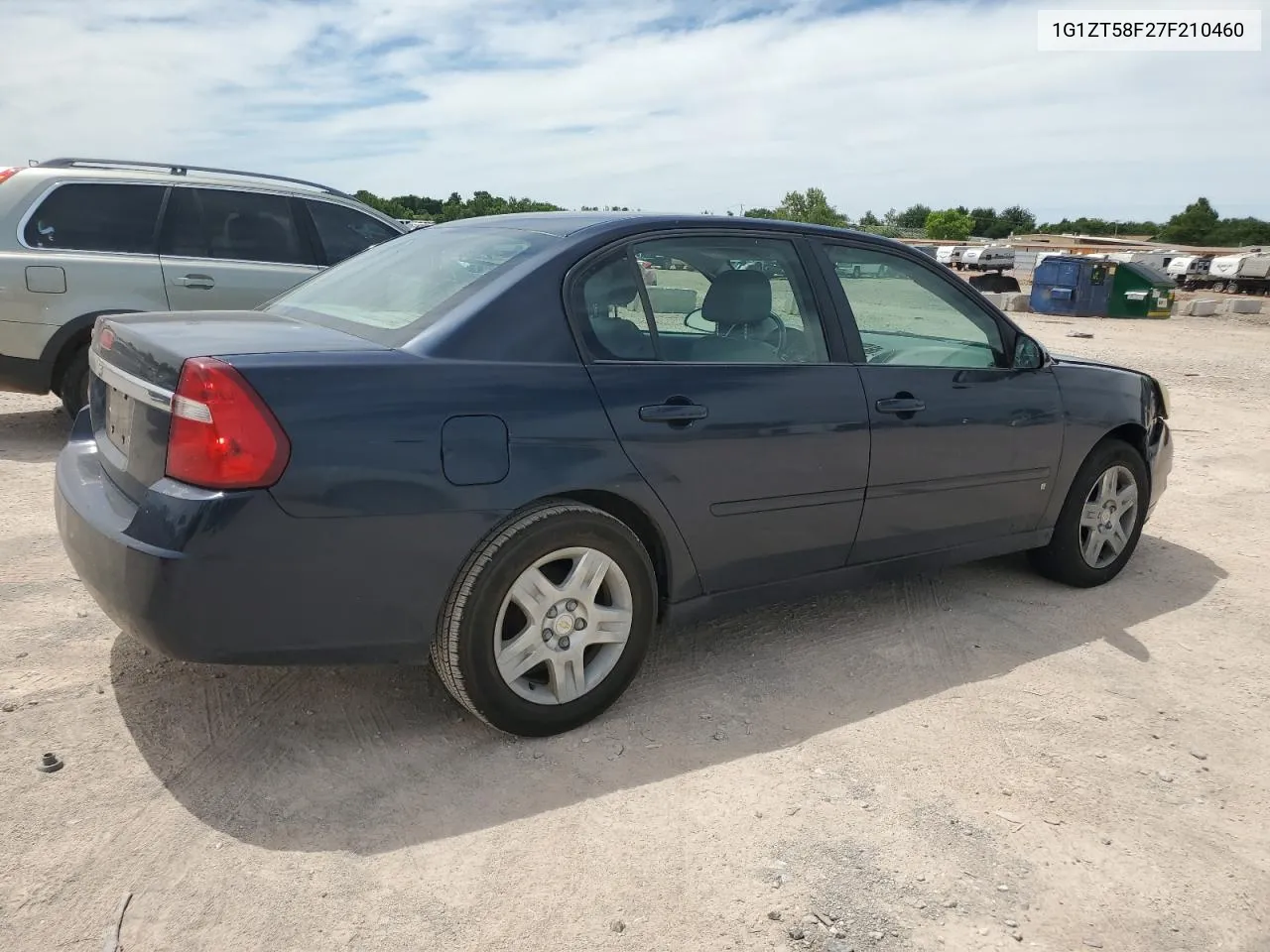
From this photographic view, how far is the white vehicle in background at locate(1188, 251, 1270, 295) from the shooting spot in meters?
34.8

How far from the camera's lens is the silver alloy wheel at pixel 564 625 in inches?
117

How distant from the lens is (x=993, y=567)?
502 centimetres

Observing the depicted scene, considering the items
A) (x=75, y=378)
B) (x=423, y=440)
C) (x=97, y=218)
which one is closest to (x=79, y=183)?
(x=97, y=218)

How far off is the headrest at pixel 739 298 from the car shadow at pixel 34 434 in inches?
→ 178

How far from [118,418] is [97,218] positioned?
4.18 metres

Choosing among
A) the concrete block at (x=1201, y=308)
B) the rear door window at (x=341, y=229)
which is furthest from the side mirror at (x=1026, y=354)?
the concrete block at (x=1201, y=308)

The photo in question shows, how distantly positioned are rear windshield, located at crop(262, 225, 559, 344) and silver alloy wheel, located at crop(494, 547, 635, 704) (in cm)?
82

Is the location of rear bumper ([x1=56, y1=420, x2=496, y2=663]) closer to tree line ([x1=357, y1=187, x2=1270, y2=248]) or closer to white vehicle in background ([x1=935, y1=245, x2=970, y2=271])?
tree line ([x1=357, y1=187, x2=1270, y2=248])

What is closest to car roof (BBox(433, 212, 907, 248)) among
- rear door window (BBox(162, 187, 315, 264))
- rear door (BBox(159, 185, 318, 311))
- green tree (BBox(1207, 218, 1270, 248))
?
rear door (BBox(159, 185, 318, 311))

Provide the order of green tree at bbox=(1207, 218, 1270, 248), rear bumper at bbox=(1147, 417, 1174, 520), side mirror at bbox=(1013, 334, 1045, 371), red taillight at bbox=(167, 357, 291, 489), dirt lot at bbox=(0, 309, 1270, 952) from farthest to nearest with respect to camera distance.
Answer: green tree at bbox=(1207, 218, 1270, 248) < rear bumper at bbox=(1147, 417, 1174, 520) < side mirror at bbox=(1013, 334, 1045, 371) < red taillight at bbox=(167, 357, 291, 489) < dirt lot at bbox=(0, 309, 1270, 952)

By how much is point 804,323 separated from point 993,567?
79.4 inches

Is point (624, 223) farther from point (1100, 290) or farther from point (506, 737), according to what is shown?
point (1100, 290)

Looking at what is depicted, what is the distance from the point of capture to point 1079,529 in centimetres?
462

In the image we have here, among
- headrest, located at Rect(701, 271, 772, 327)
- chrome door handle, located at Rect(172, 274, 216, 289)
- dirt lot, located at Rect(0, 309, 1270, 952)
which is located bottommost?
dirt lot, located at Rect(0, 309, 1270, 952)
